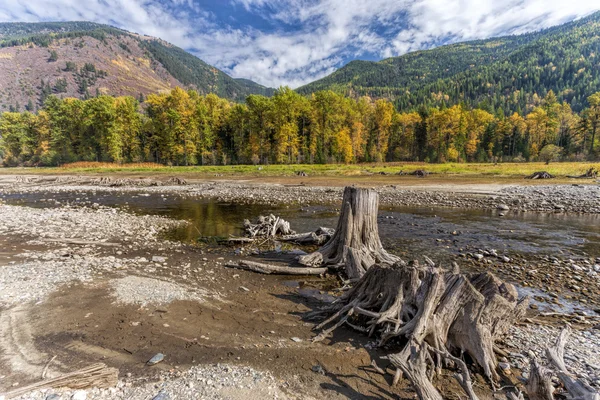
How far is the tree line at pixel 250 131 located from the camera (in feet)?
213

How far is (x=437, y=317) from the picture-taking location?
5.05 m

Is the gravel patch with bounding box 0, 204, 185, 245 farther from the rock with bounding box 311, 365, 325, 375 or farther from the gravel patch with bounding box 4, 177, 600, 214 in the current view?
the rock with bounding box 311, 365, 325, 375

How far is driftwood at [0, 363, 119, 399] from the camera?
12.5ft

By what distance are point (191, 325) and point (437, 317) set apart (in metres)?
5.00

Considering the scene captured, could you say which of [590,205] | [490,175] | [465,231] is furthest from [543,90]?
[465,231]

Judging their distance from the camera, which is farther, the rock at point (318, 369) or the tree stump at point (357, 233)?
the tree stump at point (357, 233)

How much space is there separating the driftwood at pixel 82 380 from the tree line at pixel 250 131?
206ft

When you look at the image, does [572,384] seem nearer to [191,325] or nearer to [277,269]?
[191,325]

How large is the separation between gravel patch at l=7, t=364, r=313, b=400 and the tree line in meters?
62.6

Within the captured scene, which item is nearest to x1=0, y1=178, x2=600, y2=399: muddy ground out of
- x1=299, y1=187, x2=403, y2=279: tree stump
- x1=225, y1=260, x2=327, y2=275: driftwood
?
x1=225, y1=260, x2=327, y2=275: driftwood

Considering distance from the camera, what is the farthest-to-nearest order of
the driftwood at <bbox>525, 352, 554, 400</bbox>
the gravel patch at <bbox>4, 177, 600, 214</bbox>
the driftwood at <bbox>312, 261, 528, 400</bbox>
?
1. the gravel patch at <bbox>4, 177, 600, 214</bbox>
2. the driftwood at <bbox>312, 261, 528, 400</bbox>
3. the driftwood at <bbox>525, 352, 554, 400</bbox>

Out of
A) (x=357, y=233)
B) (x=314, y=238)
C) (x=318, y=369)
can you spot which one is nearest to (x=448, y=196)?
(x=314, y=238)

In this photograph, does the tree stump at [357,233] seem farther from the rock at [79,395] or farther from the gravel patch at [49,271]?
the rock at [79,395]

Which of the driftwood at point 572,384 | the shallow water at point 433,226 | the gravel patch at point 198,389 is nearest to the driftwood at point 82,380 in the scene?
the gravel patch at point 198,389
